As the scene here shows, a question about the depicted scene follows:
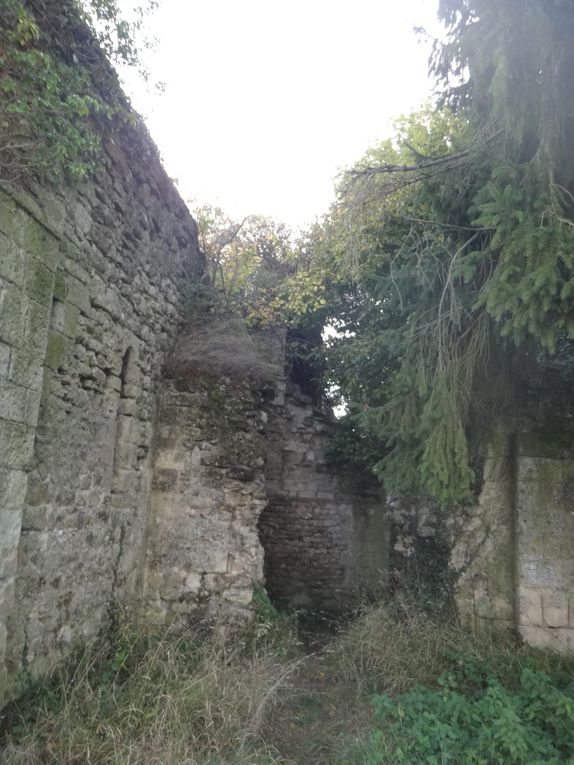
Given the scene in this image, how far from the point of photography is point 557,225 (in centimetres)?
417

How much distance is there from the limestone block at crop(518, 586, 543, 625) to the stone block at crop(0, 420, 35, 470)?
5154 millimetres

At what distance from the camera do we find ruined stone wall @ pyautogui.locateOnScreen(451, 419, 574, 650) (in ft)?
20.2

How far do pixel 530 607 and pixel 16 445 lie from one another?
17.5 ft

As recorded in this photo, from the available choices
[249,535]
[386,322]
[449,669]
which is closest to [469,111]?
[386,322]

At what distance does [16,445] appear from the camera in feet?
11.3

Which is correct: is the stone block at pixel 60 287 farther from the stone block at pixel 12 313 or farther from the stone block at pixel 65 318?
the stone block at pixel 12 313

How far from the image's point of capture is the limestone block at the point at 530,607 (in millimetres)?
6156

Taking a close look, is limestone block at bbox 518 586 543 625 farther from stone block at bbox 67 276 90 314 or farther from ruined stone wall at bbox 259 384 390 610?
stone block at bbox 67 276 90 314

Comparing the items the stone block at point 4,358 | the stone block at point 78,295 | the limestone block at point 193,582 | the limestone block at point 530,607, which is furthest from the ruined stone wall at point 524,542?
the stone block at point 4,358

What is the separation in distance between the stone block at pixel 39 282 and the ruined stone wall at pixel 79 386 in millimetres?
11

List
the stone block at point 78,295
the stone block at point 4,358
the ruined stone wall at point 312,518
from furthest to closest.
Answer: the ruined stone wall at point 312,518
the stone block at point 78,295
the stone block at point 4,358

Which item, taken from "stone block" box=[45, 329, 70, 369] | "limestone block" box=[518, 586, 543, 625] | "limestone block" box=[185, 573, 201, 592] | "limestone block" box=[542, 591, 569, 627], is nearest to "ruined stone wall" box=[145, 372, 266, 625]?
"limestone block" box=[185, 573, 201, 592]

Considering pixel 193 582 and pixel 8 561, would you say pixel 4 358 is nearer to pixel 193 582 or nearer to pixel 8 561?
pixel 8 561

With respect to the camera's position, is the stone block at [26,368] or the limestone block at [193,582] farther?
the limestone block at [193,582]
